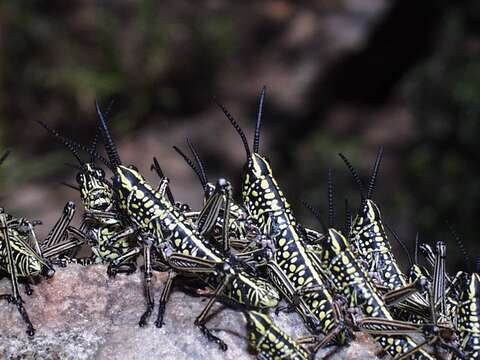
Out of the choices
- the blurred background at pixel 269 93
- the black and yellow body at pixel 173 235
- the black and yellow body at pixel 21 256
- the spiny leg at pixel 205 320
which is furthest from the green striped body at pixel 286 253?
the blurred background at pixel 269 93

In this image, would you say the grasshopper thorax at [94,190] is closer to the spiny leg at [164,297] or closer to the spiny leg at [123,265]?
the spiny leg at [123,265]

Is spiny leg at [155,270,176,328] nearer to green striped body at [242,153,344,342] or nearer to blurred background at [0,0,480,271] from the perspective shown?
green striped body at [242,153,344,342]

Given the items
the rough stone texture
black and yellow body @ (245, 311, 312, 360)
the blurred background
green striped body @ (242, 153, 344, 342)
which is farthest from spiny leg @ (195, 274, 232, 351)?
the blurred background

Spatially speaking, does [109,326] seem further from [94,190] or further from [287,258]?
[287,258]

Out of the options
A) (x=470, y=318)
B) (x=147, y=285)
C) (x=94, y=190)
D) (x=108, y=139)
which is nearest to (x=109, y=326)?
(x=147, y=285)

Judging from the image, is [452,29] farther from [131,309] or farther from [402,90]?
[131,309]
